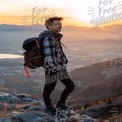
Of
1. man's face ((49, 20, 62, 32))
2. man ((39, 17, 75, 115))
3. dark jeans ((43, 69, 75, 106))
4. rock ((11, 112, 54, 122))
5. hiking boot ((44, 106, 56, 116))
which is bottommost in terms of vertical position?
rock ((11, 112, 54, 122))

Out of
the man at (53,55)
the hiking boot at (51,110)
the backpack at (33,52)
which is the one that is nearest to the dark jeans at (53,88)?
the man at (53,55)

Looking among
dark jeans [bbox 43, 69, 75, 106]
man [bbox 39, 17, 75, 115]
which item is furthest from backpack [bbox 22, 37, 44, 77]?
dark jeans [bbox 43, 69, 75, 106]

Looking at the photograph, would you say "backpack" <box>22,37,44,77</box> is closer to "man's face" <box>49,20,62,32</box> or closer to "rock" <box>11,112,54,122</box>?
"man's face" <box>49,20,62,32</box>

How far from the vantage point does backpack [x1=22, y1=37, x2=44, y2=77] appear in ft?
34.7

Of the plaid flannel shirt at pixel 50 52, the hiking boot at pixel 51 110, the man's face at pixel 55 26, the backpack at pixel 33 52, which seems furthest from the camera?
the hiking boot at pixel 51 110

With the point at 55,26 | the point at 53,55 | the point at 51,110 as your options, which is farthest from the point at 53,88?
the point at 55,26

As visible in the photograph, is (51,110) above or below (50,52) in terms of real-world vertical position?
below

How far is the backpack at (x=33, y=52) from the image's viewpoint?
34.7 ft

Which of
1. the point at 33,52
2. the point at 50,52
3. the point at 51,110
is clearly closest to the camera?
the point at 50,52

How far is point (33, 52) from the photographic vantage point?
10617 mm

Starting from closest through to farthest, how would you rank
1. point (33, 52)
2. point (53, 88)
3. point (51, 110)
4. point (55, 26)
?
point (33, 52) < point (55, 26) < point (53, 88) < point (51, 110)

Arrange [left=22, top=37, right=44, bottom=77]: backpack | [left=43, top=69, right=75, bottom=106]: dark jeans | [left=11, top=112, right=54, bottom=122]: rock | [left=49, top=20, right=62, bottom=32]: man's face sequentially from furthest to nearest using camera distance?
1. [left=11, top=112, right=54, bottom=122]: rock
2. [left=43, top=69, right=75, bottom=106]: dark jeans
3. [left=49, top=20, right=62, bottom=32]: man's face
4. [left=22, top=37, right=44, bottom=77]: backpack

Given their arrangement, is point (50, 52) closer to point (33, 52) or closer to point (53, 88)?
point (33, 52)

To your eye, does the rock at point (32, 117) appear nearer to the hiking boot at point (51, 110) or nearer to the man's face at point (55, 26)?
the hiking boot at point (51, 110)
